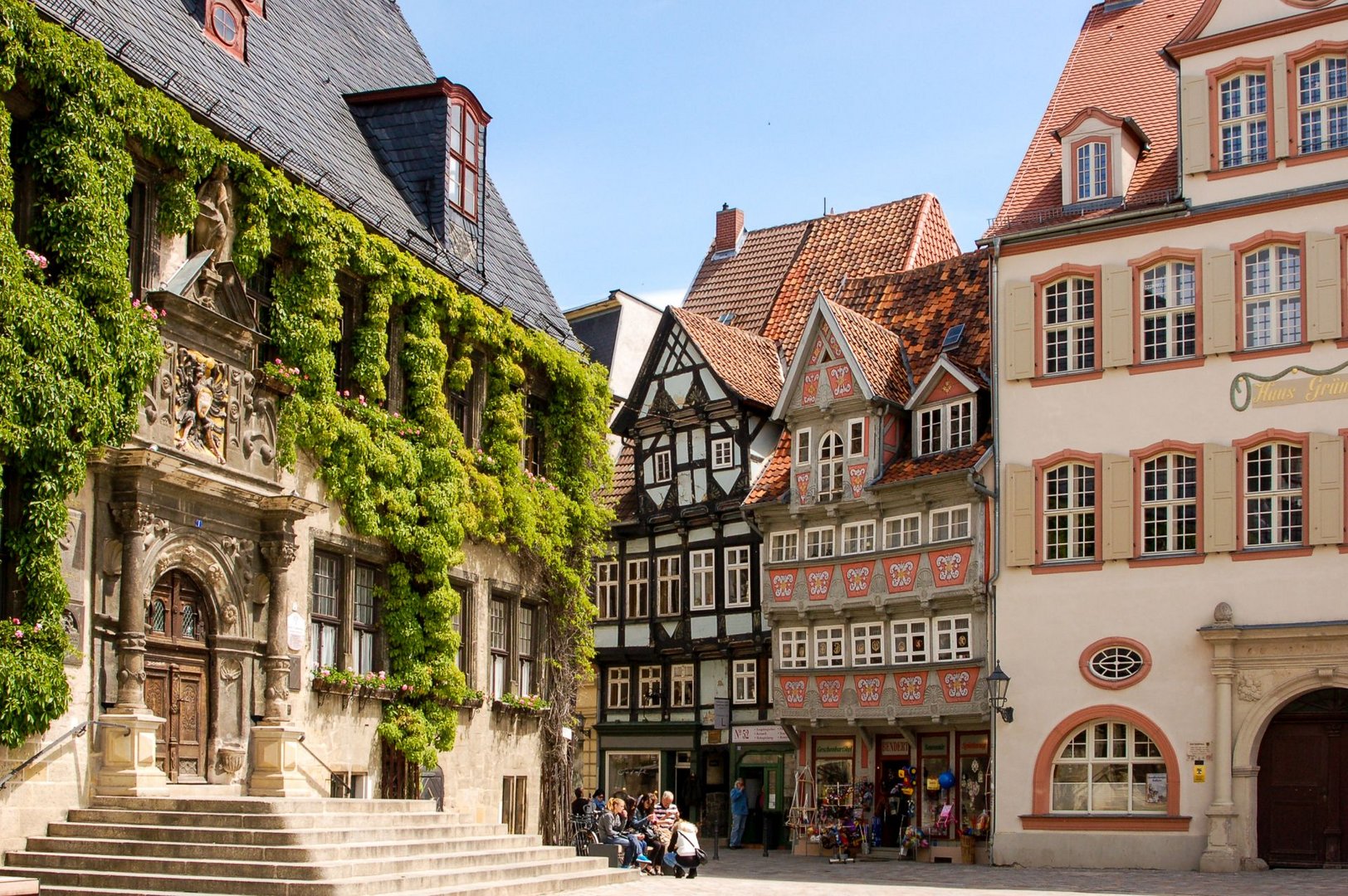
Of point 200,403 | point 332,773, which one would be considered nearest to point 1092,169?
point 332,773

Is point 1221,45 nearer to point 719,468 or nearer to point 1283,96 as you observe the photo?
point 1283,96

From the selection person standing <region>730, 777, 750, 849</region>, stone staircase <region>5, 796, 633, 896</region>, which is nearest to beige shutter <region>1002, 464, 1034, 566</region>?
person standing <region>730, 777, 750, 849</region>

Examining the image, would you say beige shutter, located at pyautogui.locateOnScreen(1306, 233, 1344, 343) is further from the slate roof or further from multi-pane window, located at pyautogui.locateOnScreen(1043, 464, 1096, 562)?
the slate roof

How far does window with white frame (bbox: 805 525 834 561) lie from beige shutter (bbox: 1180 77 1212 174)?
10221mm

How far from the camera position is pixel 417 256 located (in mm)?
25406

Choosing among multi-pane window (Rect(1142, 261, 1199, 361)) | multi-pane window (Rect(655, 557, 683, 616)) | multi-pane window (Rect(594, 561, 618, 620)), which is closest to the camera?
multi-pane window (Rect(1142, 261, 1199, 361))

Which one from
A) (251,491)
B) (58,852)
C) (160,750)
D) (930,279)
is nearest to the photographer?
(58,852)

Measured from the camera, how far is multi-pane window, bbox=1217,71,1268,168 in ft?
93.7

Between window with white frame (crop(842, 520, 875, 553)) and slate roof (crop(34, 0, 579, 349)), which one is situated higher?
slate roof (crop(34, 0, 579, 349))

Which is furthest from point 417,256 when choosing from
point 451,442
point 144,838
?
point 144,838

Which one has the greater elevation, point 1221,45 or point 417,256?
point 1221,45

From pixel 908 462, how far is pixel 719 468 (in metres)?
6.63

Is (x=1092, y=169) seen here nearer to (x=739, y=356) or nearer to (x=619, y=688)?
(x=739, y=356)

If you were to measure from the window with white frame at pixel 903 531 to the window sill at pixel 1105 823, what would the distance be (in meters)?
6.24
